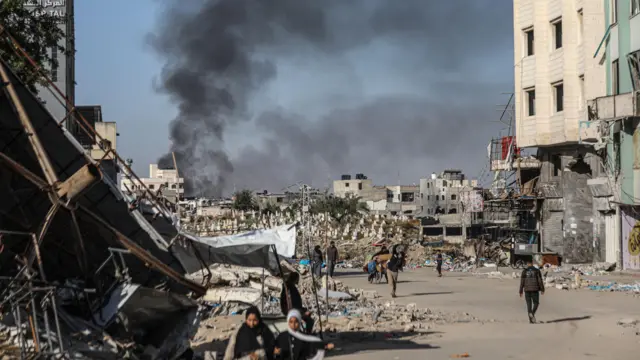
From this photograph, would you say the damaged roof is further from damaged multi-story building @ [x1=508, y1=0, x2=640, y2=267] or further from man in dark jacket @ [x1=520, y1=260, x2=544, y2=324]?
damaged multi-story building @ [x1=508, y1=0, x2=640, y2=267]

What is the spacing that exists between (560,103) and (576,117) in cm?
198

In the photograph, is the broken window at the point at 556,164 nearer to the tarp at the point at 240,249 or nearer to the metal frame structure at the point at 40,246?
the tarp at the point at 240,249

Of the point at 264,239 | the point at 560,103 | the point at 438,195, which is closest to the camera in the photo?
the point at 264,239

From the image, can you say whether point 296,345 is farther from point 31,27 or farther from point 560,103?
point 560,103

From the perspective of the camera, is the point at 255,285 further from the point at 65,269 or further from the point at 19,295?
the point at 19,295

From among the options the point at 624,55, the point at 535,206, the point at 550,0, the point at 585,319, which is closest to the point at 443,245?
the point at 535,206

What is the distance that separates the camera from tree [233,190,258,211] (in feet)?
364

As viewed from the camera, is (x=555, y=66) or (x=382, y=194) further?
(x=382, y=194)

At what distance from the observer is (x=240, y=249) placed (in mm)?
13836

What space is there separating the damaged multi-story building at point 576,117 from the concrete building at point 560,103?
48 mm

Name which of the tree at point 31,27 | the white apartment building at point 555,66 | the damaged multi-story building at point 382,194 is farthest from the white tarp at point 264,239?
the damaged multi-story building at point 382,194

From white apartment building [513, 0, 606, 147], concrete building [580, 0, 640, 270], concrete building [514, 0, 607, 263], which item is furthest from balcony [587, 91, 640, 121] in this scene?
concrete building [514, 0, 607, 263]

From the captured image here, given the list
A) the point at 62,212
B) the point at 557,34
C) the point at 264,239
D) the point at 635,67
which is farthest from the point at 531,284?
the point at 557,34

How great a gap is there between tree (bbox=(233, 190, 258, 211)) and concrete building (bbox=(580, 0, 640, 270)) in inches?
2911
